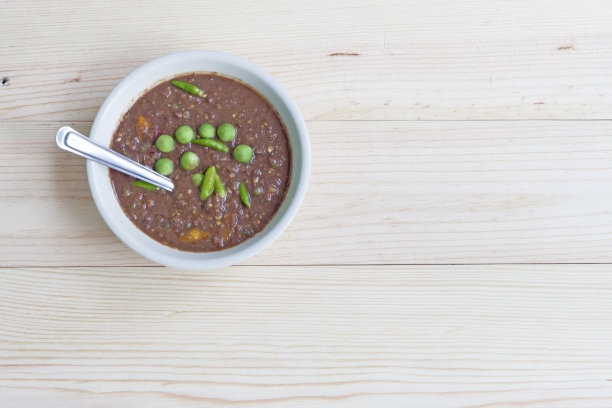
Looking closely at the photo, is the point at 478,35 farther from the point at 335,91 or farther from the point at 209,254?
the point at 209,254

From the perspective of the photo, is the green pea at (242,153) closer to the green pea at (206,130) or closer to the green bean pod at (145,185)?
the green pea at (206,130)

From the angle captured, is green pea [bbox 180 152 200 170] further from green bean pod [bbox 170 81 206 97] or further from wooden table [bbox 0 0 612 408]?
wooden table [bbox 0 0 612 408]

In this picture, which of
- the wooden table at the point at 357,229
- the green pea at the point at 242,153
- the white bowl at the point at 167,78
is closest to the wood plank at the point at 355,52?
the wooden table at the point at 357,229

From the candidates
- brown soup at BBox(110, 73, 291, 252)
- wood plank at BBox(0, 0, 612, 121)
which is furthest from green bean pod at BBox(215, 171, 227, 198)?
wood plank at BBox(0, 0, 612, 121)

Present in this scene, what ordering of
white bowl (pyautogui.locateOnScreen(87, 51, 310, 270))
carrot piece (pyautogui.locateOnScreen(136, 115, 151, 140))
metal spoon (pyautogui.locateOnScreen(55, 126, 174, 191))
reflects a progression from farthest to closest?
carrot piece (pyautogui.locateOnScreen(136, 115, 151, 140)), white bowl (pyautogui.locateOnScreen(87, 51, 310, 270)), metal spoon (pyautogui.locateOnScreen(55, 126, 174, 191))

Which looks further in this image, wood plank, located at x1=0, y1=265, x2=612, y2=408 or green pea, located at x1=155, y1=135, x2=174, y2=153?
wood plank, located at x1=0, y1=265, x2=612, y2=408

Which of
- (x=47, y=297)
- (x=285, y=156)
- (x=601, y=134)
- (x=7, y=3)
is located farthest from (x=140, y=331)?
(x=601, y=134)
